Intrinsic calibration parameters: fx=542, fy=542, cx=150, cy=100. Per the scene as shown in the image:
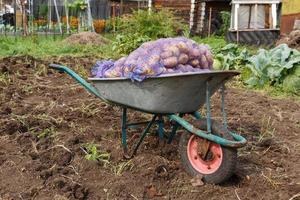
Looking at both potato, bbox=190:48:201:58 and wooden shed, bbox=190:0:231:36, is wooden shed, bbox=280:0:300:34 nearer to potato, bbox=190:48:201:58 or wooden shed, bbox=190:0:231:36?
wooden shed, bbox=190:0:231:36

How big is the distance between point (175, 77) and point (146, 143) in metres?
0.97

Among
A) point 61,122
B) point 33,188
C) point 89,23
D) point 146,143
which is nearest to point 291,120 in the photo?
point 146,143

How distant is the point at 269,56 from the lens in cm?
768

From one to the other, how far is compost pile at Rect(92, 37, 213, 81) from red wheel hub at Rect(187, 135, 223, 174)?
19.7 inches

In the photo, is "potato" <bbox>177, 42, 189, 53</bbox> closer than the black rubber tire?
No

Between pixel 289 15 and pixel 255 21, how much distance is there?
242 centimetres

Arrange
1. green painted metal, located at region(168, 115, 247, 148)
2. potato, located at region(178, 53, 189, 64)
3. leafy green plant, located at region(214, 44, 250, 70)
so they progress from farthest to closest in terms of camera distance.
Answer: leafy green plant, located at region(214, 44, 250, 70) < potato, located at region(178, 53, 189, 64) < green painted metal, located at region(168, 115, 247, 148)

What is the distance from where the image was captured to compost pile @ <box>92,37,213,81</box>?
3584 millimetres

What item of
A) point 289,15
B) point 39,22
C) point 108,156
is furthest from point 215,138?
point 39,22

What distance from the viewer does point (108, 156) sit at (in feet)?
13.1

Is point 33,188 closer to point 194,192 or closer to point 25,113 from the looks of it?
point 194,192

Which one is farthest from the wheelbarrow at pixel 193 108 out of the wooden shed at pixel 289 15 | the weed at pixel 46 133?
the wooden shed at pixel 289 15

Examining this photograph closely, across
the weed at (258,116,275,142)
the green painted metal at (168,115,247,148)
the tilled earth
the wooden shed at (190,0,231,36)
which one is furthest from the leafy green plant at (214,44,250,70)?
the wooden shed at (190,0,231,36)

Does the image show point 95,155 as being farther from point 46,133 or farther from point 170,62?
point 170,62
